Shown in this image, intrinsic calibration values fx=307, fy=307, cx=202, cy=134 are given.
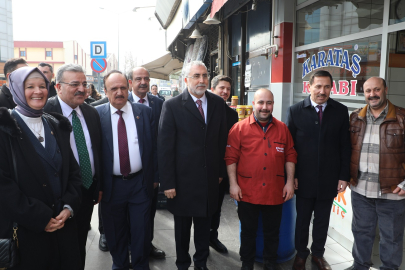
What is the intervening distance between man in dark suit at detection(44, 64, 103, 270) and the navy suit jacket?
0.25 ft

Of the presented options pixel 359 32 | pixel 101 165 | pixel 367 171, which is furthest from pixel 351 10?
pixel 101 165

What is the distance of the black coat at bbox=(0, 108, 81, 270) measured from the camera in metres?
1.97

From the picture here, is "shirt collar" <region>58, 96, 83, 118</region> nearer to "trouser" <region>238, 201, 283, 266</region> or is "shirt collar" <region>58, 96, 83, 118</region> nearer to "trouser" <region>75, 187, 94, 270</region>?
"trouser" <region>75, 187, 94, 270</region>

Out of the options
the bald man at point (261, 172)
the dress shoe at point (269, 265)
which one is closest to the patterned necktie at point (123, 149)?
the bald man at point (261, 172)

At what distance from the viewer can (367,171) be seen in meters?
2.92

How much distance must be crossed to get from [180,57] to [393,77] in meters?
12.4

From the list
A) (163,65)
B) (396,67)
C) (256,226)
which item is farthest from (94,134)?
(163,65)

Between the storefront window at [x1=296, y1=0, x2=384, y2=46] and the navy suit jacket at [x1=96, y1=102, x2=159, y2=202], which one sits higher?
the storefront window at [x1=296, y1=0, x2=384, y2=46]

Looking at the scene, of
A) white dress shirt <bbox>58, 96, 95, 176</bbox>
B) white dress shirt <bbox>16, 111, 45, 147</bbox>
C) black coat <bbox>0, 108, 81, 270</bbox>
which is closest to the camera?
black coat <bbox>0, 108, 81, 270</bbox>

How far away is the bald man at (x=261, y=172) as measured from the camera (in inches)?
116

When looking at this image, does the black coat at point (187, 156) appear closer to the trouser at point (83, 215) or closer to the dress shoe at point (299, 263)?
the trouser at point (83, 215)

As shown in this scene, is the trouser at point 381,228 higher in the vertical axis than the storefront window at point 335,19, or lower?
lower

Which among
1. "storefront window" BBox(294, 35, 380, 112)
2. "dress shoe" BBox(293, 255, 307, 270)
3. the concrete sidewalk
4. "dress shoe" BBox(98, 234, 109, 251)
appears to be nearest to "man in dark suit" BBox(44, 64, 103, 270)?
the concrete sidewalk

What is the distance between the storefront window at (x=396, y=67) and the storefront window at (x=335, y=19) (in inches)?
11.2
